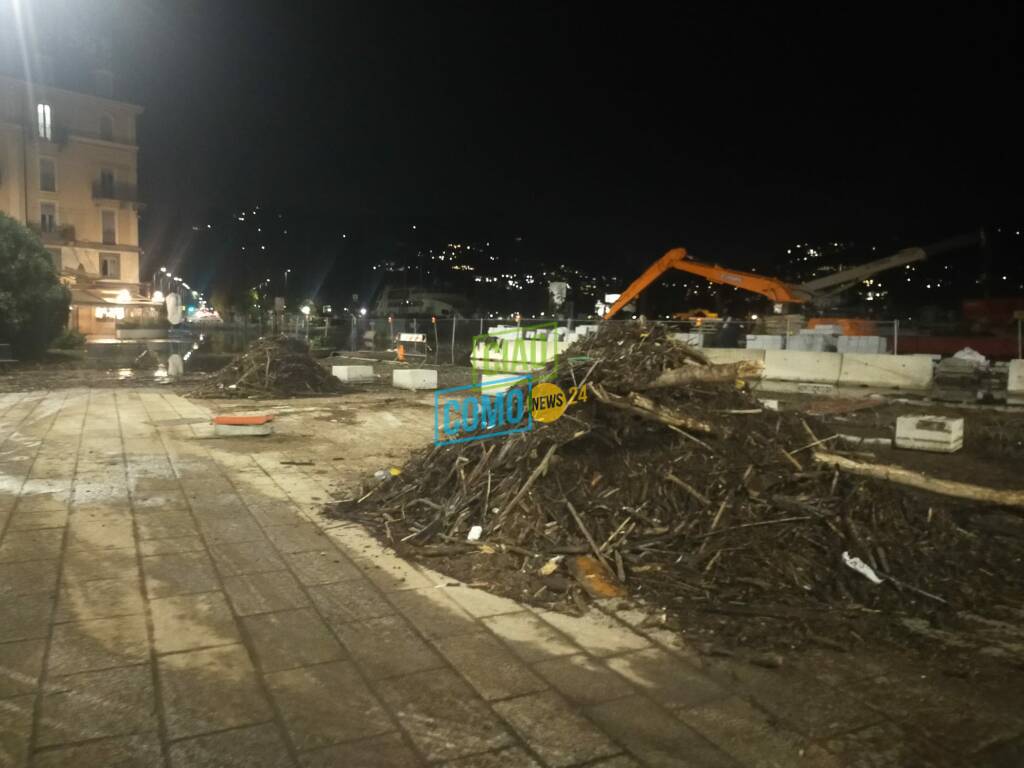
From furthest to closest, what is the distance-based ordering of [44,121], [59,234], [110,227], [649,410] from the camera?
[110,227], [59,234], [44,121], [649,410]

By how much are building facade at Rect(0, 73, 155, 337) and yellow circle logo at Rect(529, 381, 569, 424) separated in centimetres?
4434

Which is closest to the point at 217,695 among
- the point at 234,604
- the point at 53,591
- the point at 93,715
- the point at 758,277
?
the point at 93,715

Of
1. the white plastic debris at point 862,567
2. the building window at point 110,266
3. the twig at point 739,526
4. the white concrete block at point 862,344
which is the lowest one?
the white plastic debris at point 862,567

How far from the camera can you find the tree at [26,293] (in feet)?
76.3

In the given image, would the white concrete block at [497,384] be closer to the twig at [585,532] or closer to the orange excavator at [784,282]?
the twig at [585,532]

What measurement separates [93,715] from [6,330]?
25.2 meters

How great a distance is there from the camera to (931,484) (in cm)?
655

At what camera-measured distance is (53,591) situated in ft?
16.2

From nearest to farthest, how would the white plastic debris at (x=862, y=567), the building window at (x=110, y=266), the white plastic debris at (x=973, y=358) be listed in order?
the white plastic debris at (x=862, y=567) → the white plastic debris at (x=973, y=358) → the building window at (x=110, y=266)

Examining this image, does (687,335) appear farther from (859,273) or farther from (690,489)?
(690,489)

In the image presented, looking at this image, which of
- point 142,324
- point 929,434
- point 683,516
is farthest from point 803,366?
point 142,324

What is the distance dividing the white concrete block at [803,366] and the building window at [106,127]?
1935 inches

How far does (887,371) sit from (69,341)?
3153 centimetres

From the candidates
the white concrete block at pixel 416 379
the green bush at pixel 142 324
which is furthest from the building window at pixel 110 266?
the white concrete block at pixel 416 379
